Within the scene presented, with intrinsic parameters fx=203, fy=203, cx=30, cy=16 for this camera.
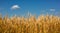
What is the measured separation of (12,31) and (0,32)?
1.51 ft

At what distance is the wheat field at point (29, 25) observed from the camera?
7895 mm

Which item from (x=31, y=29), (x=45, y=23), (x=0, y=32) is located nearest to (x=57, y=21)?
(x=45, y=23)

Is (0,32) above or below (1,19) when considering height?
below

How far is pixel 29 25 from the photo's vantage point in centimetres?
813

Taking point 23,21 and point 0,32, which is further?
point 23,21

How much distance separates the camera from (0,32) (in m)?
7.76

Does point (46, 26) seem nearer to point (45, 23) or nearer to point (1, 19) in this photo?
point (45, 23)

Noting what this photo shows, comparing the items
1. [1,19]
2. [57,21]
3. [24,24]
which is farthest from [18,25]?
[57,21]

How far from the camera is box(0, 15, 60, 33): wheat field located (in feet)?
25.9

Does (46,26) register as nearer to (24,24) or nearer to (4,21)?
(24,24)

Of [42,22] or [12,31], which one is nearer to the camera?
[12,31]

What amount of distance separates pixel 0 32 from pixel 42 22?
5.88ft

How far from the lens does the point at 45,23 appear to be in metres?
8.37

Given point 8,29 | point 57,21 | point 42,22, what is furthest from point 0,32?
point 57,21
